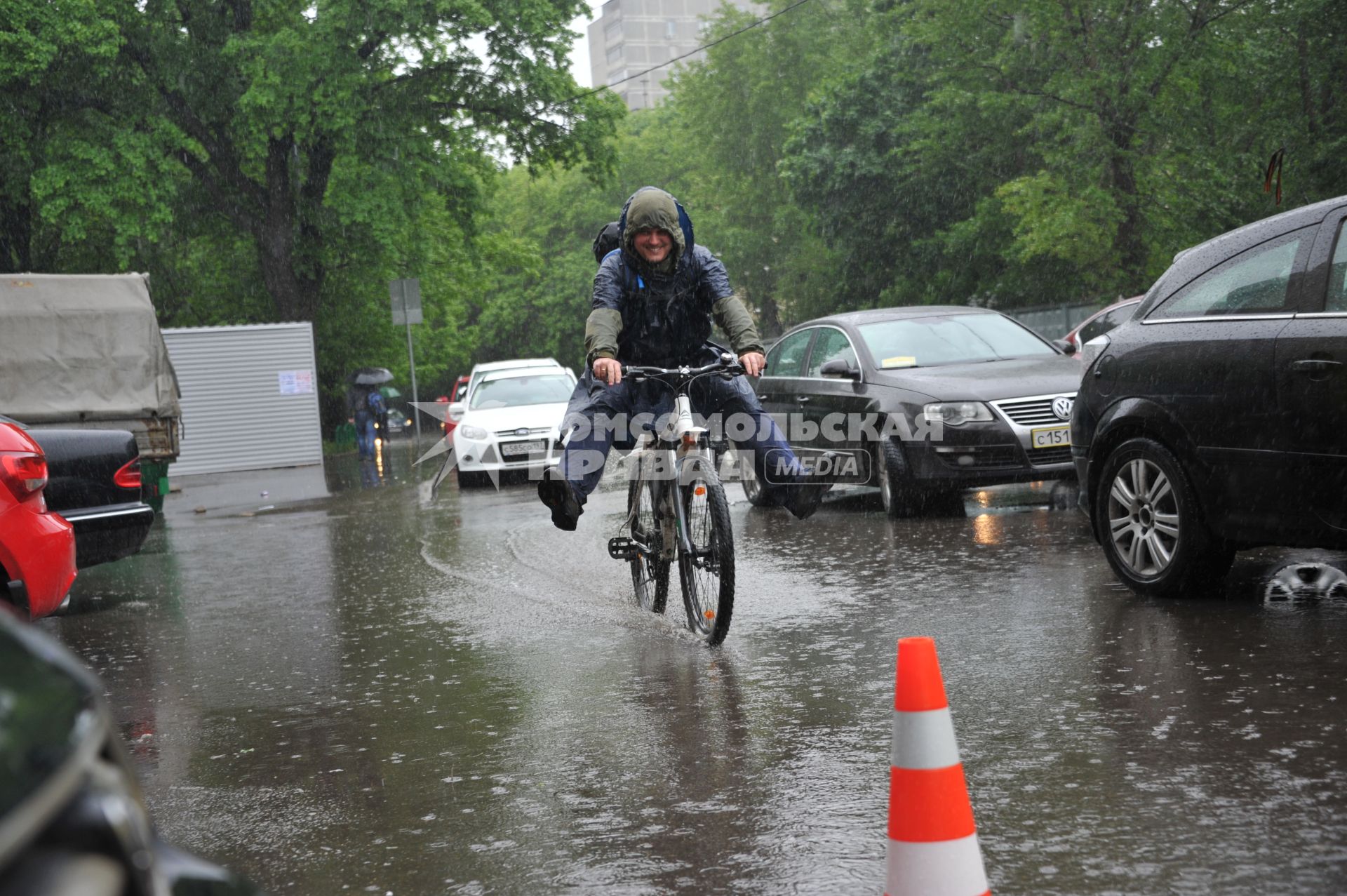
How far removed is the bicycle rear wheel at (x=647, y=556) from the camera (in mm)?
7430

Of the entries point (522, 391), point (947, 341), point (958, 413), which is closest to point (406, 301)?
point (522, 391)

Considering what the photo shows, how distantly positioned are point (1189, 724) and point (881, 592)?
3309mm

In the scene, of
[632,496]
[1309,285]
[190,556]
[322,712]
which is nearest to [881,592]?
[632,496]

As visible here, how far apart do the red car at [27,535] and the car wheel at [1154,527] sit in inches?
200

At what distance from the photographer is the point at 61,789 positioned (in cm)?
146

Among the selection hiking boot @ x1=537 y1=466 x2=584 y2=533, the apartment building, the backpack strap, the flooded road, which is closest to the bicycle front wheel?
the flooded road

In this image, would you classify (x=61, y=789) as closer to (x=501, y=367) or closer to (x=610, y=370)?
(x=610, y=370)

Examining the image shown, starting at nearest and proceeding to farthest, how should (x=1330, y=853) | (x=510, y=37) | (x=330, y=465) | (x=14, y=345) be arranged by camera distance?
(x=1330, y=853) → (x=14, y=345) → (x=330, y=465) → (x=510, y=37)

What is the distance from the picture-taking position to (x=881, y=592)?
26.5 feet

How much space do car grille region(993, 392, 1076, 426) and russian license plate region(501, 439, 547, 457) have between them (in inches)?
370

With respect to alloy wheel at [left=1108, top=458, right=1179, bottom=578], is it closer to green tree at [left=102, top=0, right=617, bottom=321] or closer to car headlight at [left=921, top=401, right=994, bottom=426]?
car headlight at [left=921, top=401, right=994, bottom=426]

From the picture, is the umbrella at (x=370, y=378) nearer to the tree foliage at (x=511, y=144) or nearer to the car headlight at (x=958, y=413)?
the tree foliage at (x=511, y=144)

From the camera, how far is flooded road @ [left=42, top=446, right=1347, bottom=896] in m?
3.77

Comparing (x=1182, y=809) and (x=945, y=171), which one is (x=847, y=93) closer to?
(x=945, y=171)
